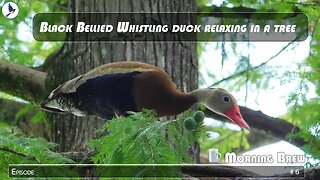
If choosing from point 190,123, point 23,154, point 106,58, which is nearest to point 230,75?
point 106,58

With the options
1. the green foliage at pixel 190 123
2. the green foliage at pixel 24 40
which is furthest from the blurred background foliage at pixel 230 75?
the green foliage at pixel 190 123

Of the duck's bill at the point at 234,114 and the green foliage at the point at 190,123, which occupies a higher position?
the green foliage at the point at 190,123

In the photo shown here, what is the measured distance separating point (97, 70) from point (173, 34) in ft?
0.73

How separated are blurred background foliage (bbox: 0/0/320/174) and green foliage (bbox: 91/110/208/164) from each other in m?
0.11

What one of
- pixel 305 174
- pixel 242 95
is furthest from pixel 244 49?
pixel 305 174

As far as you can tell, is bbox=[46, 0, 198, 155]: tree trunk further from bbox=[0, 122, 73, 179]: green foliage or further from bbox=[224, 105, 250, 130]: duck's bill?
bbox=[0, 122, 73, 179]: green foliage

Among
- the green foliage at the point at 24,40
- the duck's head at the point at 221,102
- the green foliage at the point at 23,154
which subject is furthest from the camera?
the green foliage at the point at 24,40

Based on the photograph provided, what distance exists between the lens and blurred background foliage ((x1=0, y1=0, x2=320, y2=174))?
1324mm

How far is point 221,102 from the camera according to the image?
47.8 inches

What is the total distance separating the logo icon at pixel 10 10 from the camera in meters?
1.44

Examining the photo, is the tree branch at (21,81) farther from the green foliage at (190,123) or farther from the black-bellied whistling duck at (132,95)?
the green foliage at (190,123)

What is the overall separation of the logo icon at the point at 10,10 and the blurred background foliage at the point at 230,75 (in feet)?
0.18

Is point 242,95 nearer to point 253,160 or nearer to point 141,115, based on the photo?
point 253,160

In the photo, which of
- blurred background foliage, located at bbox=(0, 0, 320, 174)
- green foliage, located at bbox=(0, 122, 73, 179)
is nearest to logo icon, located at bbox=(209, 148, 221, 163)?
blurred background foliage, located at bbox=(0, 0, 320, 174)
